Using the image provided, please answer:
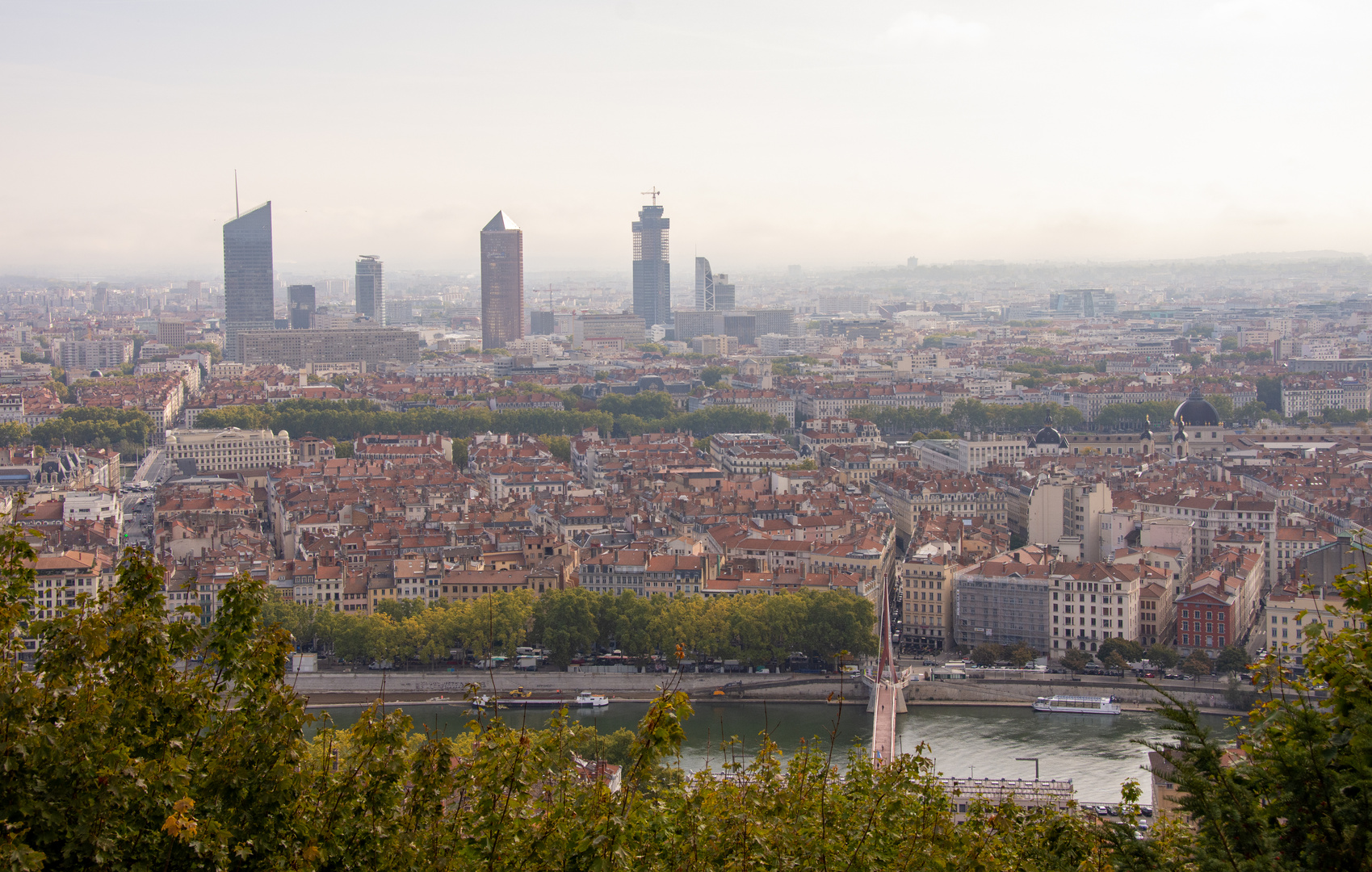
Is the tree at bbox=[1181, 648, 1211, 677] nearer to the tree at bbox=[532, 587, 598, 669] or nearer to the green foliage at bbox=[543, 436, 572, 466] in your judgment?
the tree at bbox=[532, 587, 598, 669]

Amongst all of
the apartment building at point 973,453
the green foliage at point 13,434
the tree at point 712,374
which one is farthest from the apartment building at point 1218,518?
the tree at point 712,374

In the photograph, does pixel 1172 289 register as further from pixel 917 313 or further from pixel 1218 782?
pixel 1218 782

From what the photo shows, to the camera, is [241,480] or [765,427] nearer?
[241,480]

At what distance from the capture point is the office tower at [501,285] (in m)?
79.8

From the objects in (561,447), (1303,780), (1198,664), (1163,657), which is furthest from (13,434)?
(1303,780)

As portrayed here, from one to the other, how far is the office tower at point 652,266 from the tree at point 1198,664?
75.8m

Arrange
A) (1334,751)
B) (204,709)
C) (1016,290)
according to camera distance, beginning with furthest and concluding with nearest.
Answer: (1016,290)
(204,709)
(1334,751)

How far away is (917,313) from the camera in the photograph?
10262 cm

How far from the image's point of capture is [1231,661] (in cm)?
1691

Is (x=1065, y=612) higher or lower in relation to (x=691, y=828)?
lower

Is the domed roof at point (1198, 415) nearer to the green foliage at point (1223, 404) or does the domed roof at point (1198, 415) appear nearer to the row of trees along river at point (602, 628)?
the green foliage at point (1223, 404)

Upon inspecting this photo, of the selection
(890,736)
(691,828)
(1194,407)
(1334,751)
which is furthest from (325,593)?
(1194,407)

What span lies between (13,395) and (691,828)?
4171 centimetres

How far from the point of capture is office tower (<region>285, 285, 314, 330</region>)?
81.2m
